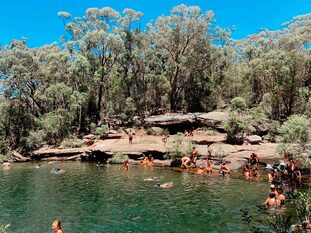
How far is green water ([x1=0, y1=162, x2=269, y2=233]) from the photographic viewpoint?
784 inches

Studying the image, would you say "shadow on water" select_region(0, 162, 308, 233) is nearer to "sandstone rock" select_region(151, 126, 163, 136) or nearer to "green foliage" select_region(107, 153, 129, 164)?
"green foliage" select_region(107, 153, 129, 164)

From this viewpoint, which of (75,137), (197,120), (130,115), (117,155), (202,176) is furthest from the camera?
(130,115)

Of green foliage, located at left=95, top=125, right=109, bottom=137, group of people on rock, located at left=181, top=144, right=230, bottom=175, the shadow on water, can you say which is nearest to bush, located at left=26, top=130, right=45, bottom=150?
green foliage, located at left=95, top=125, right=109, bottom=137

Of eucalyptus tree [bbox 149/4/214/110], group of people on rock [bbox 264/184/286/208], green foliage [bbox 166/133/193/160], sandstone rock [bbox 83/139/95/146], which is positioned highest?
eucalyptus tree [bbox 149/4/214/110]

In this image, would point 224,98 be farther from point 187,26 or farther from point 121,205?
point 121,205

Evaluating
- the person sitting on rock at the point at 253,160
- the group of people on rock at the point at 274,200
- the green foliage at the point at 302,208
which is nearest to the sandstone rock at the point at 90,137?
the person sitting on rock at the point at 253,160

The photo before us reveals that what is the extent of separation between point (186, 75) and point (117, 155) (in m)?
26.4

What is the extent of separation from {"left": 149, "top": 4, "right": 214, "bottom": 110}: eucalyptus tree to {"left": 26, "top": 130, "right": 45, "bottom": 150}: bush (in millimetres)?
22416

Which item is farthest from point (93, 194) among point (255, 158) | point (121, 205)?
point (255, 158)

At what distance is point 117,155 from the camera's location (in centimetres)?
4525

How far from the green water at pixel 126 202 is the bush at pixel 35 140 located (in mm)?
21665

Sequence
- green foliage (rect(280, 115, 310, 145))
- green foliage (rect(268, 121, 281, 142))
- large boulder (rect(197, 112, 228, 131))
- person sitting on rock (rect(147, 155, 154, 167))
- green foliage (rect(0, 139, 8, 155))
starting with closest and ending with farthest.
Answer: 1. green foliage (rect(280, 115, 310, 145))
2. person sitting on rock (rect(147, 155, 154, 167))
3. green foliage (rect(268, 121, 281, 142))
4. large boulder (rect(197, 112, 228, 131))
5. green foliage (rect(0, 139, 8, 155))

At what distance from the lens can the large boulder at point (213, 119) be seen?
51188 millimetres

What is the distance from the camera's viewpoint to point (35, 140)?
59.0 metres
